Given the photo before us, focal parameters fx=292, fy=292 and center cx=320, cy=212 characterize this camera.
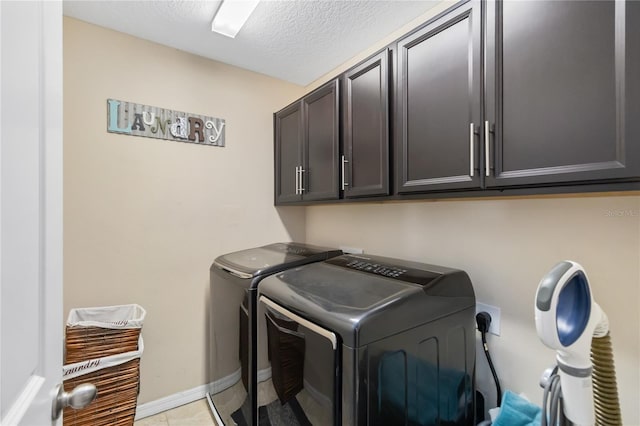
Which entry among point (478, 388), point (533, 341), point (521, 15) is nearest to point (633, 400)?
point (533, 341)

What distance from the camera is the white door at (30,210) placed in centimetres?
48

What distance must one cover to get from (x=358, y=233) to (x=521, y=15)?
1.51 metres

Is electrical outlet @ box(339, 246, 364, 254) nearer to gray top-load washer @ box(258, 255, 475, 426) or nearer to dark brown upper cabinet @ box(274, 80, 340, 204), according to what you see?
dark brown upper cabinet @ box(274, 80, 340, 204)

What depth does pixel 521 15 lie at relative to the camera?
98 centimetres

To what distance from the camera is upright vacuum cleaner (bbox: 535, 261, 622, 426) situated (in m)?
0.62

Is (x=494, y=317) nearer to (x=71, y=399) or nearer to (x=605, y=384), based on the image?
(x=605, y=384)

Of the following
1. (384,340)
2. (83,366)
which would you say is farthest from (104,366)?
(384,340)

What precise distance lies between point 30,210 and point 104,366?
1.43m

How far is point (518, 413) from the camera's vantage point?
3.68 feet

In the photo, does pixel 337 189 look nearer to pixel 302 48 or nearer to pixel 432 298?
pixel 432 298

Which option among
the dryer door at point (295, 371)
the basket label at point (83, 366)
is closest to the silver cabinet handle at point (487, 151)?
the dryer door at point (295, 371)

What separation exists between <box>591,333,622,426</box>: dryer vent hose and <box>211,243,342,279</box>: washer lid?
1298mm

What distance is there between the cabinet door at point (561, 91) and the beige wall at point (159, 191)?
184 centimetres

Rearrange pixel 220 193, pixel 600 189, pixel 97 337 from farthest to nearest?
1. pixel 220 193
2. pixel 97 337
3. pixel 600 189
